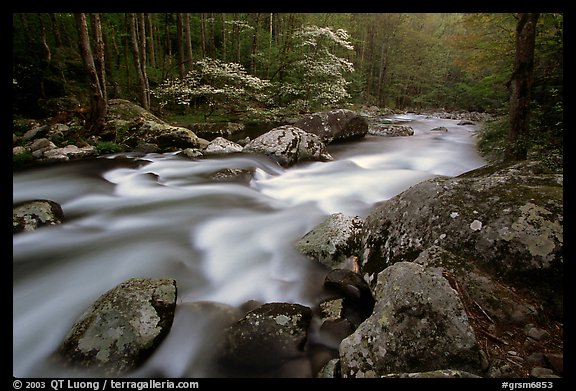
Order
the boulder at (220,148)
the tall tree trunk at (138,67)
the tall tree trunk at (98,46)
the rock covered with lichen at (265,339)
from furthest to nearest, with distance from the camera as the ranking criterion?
the tall tree trunk at (138,67) → the boulder at (220,148) → the tall tree trunk at (98,46) → the rock covered with lichen at (265,339)

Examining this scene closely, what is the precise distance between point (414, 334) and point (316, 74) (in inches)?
578

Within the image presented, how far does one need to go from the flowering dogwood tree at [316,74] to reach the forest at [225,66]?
54mm

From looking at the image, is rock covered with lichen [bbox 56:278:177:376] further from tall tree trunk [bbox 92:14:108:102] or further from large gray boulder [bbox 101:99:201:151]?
tall tree trunk [bbox 92:14:108:102]

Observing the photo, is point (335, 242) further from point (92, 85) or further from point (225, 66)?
point (225, 66)

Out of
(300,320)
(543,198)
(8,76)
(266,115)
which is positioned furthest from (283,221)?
(266,115)

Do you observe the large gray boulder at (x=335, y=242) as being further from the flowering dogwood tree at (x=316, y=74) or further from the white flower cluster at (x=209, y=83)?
the flowering dogwood tree at (x=316, y=74)

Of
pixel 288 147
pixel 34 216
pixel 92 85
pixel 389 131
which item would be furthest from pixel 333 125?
pixel 34 216

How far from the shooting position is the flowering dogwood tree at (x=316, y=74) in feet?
47.9

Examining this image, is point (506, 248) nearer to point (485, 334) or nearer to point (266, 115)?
Result: point (485, 334)

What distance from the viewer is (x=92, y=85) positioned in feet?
29.1

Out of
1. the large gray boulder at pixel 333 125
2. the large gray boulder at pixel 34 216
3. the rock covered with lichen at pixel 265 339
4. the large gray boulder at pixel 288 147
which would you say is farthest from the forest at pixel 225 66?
the large gray boulder at pixel 34 216

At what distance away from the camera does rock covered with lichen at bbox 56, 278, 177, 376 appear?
7.80 feet

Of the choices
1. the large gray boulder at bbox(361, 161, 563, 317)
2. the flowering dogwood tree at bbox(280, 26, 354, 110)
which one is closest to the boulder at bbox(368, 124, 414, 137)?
the flowering dogwood tree at bbox(280, 26, 354, 110)
